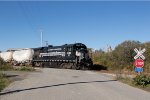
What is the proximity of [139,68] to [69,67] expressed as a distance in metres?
24.0

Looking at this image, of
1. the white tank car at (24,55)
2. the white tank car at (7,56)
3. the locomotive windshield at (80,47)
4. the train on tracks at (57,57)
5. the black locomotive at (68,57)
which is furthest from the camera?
the white tank car at (7,56)

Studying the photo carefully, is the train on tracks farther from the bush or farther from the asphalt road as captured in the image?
the asphalt road

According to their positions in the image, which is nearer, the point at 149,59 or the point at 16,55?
the point at 149,59

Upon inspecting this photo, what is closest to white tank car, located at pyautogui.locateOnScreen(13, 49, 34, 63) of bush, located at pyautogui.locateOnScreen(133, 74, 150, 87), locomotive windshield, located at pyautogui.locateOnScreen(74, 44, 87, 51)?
locomotive windshield, located at pyautogui.locateOnScreen(74, 44, 87, 51)

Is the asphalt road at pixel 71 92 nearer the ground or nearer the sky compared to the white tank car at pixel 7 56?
nearer the ground

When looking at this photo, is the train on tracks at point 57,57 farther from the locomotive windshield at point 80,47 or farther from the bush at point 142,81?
the bush at point 142,81

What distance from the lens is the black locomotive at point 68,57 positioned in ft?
154

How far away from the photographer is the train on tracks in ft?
154

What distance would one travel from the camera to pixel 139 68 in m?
25.2

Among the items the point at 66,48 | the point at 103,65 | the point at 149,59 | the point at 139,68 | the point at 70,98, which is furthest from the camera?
the point at 103,65

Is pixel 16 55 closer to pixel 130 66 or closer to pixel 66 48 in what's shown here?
pixel 66 48

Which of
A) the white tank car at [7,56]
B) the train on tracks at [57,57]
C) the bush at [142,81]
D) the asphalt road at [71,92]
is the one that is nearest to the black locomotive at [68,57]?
the train on tracks at [57,57]

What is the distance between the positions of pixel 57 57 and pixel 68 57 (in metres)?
3.34

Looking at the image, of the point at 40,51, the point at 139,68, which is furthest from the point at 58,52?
the point at 139,68
